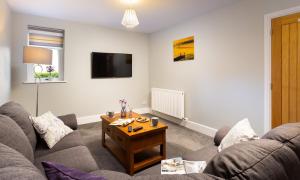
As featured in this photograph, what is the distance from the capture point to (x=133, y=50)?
4.87 m

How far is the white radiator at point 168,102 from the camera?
12.8ft

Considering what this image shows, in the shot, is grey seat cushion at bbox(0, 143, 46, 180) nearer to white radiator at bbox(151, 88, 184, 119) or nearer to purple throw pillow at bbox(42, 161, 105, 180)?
purple throw pillow at bbox(42, 161, 105, 180)

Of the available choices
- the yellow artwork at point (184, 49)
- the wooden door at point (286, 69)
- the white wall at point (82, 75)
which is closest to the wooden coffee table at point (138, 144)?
the wooden door at point (286, 69)

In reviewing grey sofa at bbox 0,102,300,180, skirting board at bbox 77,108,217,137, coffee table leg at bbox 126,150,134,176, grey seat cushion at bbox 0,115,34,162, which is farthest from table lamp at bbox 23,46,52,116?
coffee table leg at bbox 126,150,134,176

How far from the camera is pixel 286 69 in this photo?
91.4 inches

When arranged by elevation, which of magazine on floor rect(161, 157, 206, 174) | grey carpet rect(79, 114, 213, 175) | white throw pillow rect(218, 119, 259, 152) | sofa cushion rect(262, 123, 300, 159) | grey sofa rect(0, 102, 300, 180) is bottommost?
grey carpet rect(79, 114, 213, 175)

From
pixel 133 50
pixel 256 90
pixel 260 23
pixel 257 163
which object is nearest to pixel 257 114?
pixel 256 90

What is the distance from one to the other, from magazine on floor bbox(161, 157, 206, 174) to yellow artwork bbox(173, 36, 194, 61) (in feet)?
9.24

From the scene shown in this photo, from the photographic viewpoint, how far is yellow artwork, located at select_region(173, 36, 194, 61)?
3691 millimetres

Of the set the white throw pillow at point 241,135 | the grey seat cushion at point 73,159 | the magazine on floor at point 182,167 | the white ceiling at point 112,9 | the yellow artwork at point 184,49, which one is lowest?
the grey seat cushion at point 73,159

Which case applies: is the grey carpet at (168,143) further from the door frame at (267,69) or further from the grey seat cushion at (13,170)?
the grey seat cushion at (13,170)

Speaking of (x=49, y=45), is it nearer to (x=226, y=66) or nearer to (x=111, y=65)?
(x=111, y=65)

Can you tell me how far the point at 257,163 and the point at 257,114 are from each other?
92.0 inches

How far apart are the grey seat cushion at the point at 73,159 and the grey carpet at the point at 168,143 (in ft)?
2.29
